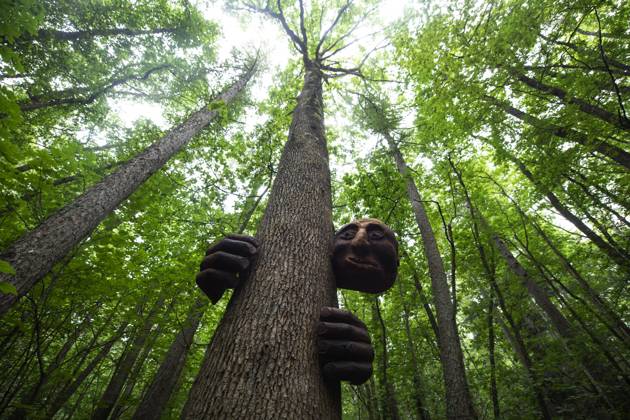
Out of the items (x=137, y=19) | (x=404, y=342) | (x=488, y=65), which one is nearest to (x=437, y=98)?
(x=488, y=65)

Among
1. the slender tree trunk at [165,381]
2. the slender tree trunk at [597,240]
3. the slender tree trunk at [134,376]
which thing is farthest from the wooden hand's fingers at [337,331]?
the slender tree trunk at [597,240]

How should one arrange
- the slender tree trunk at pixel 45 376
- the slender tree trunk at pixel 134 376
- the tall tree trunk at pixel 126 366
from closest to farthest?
the slender tree trunk at pixel 45 376
the slender tree trunk at pixel 134 376
the tall tree trunk at pixel 126 366

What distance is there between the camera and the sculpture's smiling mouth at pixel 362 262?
Result: 202 centimetres

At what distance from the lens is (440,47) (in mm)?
7473

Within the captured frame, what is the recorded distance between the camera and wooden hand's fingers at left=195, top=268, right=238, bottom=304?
158cm

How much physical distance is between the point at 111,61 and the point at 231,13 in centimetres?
582

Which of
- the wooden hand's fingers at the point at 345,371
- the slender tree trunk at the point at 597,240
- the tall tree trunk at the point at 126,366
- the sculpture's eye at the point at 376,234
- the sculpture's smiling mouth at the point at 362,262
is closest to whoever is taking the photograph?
the wooden hand's fingers at the point at 345,371

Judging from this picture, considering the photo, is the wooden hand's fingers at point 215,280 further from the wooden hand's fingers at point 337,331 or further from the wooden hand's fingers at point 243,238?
the wooden hand's fingers at point 337,331

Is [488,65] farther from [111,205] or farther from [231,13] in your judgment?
[231,13]

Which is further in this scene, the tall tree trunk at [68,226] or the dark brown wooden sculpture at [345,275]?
the tall tree trunk at [68,226]

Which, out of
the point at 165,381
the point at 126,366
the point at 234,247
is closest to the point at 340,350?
the point at 234,247

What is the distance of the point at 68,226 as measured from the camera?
4.21 metres

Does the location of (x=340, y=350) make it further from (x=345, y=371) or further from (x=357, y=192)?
(x=357, y=192)

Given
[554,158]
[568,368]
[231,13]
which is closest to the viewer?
[554,158]
